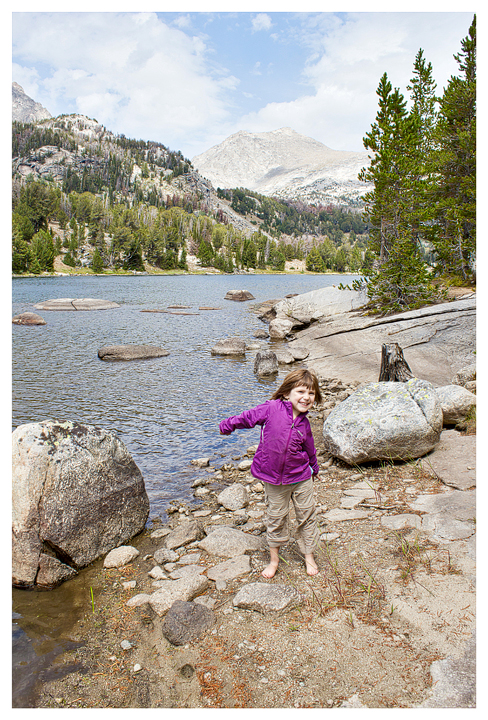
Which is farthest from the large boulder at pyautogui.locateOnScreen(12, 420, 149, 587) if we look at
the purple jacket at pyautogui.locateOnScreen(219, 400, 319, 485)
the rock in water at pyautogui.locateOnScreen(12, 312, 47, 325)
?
the rock in water at pyautogui.locateOnScreen(12, 312, 47, 325)

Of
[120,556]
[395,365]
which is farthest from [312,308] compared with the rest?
[120,556]

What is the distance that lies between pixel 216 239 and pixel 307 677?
181 metres

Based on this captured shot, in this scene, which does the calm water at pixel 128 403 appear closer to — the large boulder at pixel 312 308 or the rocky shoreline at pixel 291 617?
the rocky shoreline at pixel 291 617

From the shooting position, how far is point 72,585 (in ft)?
19.1

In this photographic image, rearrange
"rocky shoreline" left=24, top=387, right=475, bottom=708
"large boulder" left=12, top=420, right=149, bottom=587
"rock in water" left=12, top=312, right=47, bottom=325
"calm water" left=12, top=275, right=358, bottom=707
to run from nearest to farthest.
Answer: "rocky shoreline" left=24, top=387, right=475, bottom=708 → "calm water" left=12, top=275, right=358, bottom=707 → "large boulder" left=12, top=420, right=149, bottom=587 → "rock in water" left=12, top=312, right=47, bottom=325

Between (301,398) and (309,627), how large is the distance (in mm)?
2456

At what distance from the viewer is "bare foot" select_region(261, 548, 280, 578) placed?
5452 mm

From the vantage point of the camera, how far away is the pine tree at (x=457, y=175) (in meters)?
21.4

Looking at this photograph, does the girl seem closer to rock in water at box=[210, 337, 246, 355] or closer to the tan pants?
the tan pants

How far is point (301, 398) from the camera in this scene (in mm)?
5199

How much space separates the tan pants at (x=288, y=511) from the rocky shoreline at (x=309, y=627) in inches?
16.6

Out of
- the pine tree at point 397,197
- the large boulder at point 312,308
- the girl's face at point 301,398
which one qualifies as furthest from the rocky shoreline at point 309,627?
the large boulder at point 312,308

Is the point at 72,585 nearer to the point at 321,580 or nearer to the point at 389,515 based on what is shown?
A: the point at 321,580

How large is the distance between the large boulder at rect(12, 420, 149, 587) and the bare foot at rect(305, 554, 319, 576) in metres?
3.16
